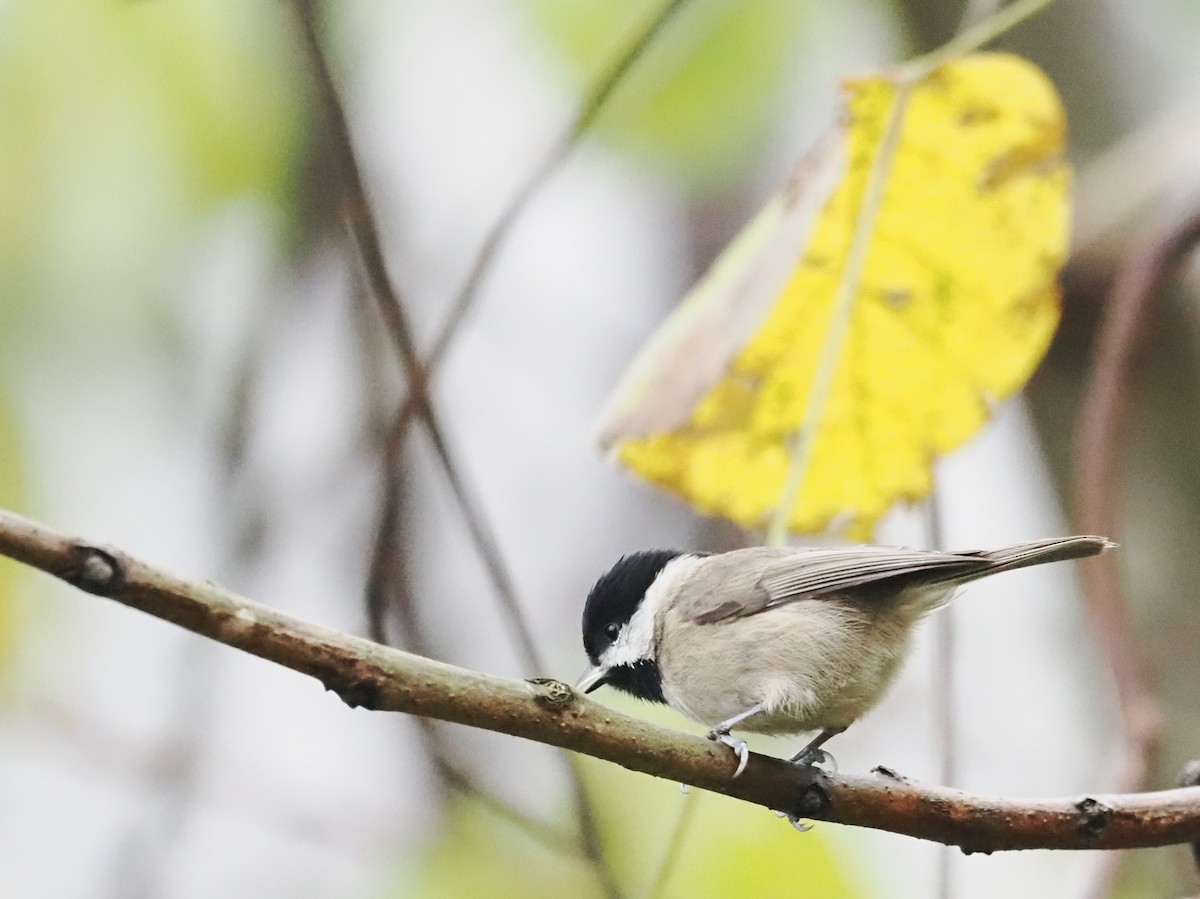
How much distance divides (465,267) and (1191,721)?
1301 mm

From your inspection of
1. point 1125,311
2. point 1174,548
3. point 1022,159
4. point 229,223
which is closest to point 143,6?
point 229,223

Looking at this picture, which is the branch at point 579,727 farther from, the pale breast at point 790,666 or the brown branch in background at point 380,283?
the brown branch in background at point 380,283

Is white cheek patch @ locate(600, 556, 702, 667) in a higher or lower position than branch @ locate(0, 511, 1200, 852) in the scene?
lower

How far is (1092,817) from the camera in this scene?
2.72ft

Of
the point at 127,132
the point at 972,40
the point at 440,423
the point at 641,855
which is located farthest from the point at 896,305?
the point at 127,132

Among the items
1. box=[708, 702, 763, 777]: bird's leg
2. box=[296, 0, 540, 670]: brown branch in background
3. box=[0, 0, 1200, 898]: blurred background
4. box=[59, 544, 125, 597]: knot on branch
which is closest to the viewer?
box=[59, 544, 125, 597]: knot on branch

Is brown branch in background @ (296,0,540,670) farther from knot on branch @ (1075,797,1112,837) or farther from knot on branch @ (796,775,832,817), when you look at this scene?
knot on branch @ (1075,797,1112,837)

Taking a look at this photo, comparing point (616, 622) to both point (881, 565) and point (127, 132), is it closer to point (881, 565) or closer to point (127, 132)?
point (881, 565)

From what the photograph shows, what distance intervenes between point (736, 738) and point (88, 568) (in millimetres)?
653

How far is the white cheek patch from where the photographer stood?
1.21m

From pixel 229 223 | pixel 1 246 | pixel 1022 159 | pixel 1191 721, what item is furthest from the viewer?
pixel 1191 721

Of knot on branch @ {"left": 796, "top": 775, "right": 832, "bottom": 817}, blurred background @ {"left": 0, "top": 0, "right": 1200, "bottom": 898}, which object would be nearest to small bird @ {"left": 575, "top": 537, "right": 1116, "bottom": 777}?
knot on branch @ {"left": 796, "top": 775, "right": 832, "bottom": 817}

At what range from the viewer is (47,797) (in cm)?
142

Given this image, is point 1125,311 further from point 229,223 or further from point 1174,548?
point 229,223
